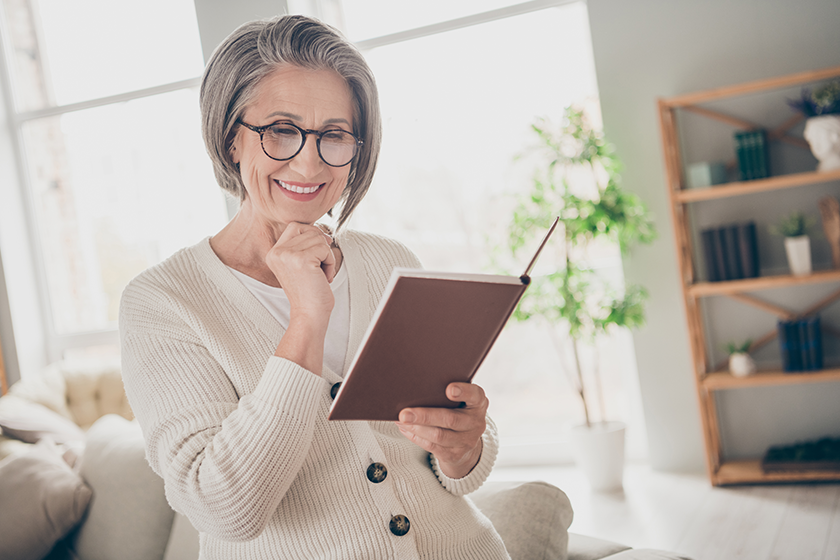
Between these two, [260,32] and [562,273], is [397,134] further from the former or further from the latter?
[260,32]

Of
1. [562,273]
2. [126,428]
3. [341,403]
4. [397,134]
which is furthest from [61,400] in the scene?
[341,403]

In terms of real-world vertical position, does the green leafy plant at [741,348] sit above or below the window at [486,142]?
below

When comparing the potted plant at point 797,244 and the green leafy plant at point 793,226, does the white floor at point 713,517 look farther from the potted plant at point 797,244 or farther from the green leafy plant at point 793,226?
the green leafy plant at point 793,226

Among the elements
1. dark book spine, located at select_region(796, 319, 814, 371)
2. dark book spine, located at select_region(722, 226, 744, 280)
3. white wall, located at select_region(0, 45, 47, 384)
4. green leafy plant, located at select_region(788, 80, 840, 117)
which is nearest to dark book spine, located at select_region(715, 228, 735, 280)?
dark book spine, located at select_region(722, 226, 744, 280)

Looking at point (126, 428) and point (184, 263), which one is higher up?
point (184, 263)

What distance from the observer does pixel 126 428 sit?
231 centimetres

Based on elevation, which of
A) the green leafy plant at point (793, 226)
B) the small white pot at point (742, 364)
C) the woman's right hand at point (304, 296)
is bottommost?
the small white pot at point (742, 364)

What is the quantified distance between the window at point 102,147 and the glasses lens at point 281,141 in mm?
3323

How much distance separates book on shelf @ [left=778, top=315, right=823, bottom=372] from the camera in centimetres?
300

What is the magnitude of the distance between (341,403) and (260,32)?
1.98 feet

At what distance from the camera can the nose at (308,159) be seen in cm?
106

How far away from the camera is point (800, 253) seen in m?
2.99

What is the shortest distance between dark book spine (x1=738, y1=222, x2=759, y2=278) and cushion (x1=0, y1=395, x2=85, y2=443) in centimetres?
316

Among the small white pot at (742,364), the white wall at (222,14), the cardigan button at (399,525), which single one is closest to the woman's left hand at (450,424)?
the cardigan button at (399,525)
